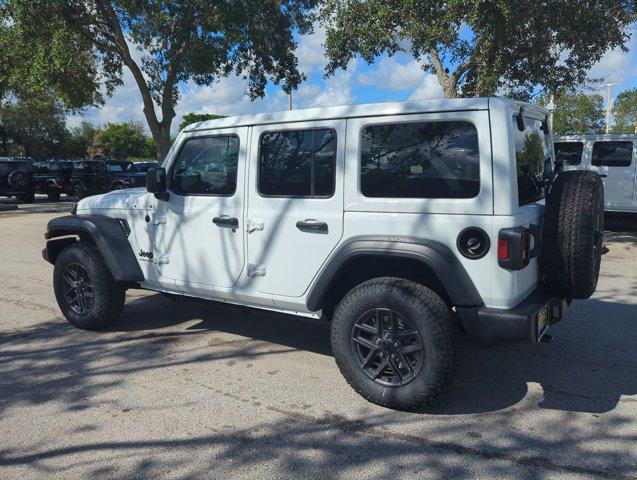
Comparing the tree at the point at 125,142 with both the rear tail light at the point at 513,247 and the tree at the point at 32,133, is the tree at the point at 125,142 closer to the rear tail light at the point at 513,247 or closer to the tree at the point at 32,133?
the tree at the point at 32,133

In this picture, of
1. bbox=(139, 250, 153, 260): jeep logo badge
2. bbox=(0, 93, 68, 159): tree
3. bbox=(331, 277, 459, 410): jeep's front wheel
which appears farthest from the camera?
bbox=(0, 93, 68, 159): tree

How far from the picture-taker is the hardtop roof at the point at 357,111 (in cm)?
317

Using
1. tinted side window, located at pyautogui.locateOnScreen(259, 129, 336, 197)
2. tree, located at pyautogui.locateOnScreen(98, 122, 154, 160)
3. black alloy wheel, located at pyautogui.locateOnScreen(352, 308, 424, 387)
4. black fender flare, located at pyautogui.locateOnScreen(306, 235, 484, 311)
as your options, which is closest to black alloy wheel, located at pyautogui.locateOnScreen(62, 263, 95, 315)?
tinted side window, located at pyautogui.locateOnScreen(259, 129, 336, 197)

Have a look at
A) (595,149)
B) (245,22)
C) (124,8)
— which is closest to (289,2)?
(245,22)

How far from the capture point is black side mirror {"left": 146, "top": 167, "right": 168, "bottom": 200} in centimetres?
426

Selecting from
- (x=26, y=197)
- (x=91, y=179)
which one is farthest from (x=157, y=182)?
(x=26, y=197)

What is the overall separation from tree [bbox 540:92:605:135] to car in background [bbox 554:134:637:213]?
28.3 metres

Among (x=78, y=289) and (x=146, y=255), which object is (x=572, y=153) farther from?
(x=78, y=289)

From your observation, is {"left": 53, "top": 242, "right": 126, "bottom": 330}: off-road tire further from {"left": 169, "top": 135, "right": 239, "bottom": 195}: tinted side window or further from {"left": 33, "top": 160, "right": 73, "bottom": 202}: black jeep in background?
{"left": 33, "top": 160, "right": 73, "bottom": 202}: black jeep in background

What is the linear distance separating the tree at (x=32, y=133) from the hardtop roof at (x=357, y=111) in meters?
42.4

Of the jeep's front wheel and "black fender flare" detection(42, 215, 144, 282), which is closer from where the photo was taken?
the jeep's front wheel

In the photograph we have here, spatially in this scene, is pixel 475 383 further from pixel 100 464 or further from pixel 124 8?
pixel 124 8

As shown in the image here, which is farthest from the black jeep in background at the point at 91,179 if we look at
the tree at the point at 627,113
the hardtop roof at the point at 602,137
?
the tree at the point at 627,113

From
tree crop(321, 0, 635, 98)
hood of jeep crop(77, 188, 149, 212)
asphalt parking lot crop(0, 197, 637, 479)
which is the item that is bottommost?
asphalt parking lot crop(0, 197, 637, 479)
